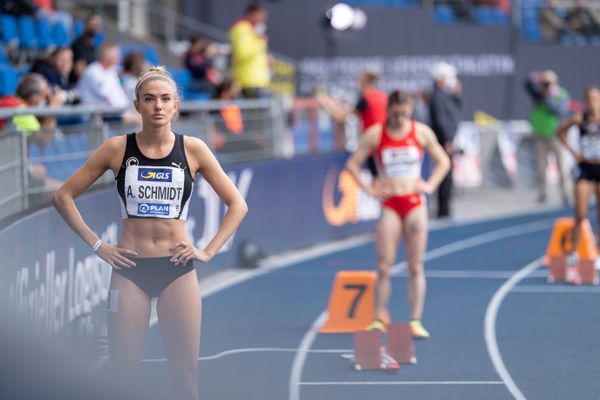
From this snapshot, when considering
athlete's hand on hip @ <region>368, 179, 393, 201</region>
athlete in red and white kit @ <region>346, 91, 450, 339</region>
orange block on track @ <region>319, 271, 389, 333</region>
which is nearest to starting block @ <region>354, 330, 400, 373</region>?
athlete in red and white kit @ <region>346, 91, 450, 339</region>

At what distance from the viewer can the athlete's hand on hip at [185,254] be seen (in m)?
6.50

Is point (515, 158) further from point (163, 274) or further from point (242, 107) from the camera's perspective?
point (163, 274)

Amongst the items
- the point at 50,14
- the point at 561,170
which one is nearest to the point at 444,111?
the point at 561,170

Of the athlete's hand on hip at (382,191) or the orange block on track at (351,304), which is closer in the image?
the athlete's hand on hip at (382,191)

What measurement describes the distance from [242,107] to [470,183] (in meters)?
10.3

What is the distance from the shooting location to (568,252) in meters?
15.2

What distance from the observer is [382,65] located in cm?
2912

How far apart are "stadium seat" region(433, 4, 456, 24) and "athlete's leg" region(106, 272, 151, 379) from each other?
2383 cm

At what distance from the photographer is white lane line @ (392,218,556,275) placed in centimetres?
1668

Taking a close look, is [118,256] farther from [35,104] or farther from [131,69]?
[131,69]

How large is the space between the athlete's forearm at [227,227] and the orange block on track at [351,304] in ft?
15.6

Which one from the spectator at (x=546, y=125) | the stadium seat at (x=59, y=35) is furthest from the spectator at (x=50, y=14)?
the spectator at (x=546, y=125)

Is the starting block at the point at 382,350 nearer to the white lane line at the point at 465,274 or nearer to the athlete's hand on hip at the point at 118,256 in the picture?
the athlete's hand on hip at the point at 118,256

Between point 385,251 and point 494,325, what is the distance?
1575 mm
